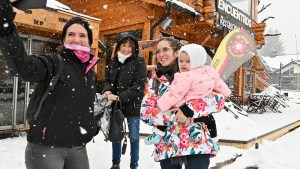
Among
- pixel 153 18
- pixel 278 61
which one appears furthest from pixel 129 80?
pixel 278 61

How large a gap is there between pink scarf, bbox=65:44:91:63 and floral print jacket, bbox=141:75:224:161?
2.45 ft

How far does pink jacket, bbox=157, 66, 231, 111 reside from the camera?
2418mm

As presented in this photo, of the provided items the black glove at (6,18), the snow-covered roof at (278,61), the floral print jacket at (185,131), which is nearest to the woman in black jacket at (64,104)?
the black glove at (6,18)

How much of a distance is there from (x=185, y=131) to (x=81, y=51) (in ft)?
3.43

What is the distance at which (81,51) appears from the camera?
2.18 m

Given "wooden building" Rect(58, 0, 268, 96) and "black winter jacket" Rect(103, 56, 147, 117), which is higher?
"wooden building" Rect(58, 0, 268, 96)

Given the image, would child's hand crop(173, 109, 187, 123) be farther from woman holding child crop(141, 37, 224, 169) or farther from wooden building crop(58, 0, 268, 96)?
wooden building crop(58, 0, 268, 96)

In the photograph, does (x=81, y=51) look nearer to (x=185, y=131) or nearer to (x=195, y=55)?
(x=195, y=55)

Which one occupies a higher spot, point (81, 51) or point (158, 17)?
point (158, 17)

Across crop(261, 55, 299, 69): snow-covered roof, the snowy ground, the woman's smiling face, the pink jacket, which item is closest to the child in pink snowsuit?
the pink jacket

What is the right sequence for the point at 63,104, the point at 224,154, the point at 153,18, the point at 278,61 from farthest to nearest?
1. the point at 278,61
2. the point at 153,18
3. the point at 224,154
4. the point at 63,104

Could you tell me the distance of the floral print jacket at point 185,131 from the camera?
2.44 metres

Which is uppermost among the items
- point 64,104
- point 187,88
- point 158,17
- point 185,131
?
point 158,17

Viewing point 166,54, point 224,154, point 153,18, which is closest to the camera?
point 166,54
